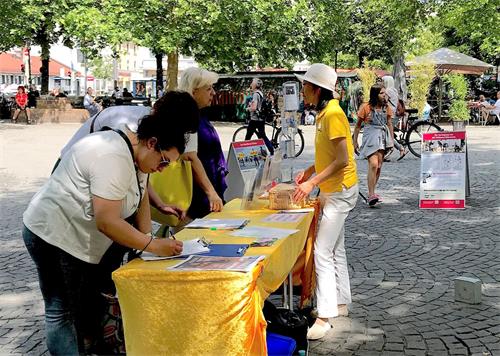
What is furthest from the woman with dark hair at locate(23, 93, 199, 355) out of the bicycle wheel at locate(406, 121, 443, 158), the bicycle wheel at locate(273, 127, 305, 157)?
the bicycle wheel at locate(273, 127, 305, 157)

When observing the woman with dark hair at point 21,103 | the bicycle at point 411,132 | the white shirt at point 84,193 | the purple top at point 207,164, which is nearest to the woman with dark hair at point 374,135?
the purple top at point 207,164

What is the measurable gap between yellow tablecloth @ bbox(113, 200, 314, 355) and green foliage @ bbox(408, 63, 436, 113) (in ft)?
80.5

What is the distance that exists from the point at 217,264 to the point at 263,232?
864 mm

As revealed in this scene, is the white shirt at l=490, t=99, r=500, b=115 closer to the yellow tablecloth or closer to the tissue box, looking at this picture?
the tissue box

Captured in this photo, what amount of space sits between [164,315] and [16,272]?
3.91m

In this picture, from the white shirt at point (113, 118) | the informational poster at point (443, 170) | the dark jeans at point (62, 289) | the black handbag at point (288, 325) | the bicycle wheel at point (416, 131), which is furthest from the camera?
the bicycle wheel at point (416, 131)

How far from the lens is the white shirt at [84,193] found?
2.84 metres

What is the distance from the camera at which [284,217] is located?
4223 mm

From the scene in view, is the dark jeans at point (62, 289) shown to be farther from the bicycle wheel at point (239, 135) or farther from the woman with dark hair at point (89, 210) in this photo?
the bicycle wheel at point (239, 135)

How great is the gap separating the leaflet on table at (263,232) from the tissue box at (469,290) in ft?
6.52

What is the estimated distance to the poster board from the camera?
21.4 feet

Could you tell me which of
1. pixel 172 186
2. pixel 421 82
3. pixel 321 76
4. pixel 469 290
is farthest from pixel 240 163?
pixel 421 82

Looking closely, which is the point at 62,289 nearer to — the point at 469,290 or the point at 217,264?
the point at 217,264

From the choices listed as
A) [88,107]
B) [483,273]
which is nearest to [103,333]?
[483,273]
